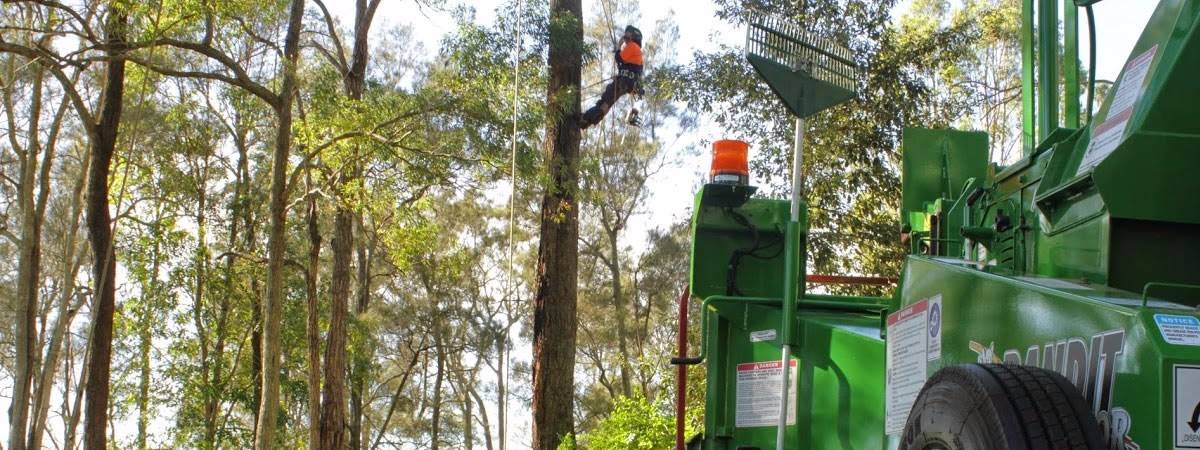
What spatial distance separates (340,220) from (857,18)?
9880mm

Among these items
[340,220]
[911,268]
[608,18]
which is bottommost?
[911,268]

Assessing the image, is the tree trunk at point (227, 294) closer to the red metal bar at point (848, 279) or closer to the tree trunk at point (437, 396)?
the tree trunk at point (437, 396)

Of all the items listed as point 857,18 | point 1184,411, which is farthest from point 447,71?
point 1184,411

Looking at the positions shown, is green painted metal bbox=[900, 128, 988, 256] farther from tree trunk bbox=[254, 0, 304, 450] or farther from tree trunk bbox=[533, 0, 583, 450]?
tree trunk bbox=[254, 0, 304, 450]

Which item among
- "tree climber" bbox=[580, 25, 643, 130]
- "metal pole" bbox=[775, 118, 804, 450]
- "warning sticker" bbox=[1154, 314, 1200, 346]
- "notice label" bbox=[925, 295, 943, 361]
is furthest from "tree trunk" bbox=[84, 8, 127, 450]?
"warning sticker" bbox=[1154, 314, 1200, 346]

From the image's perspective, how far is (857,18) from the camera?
53.7 ft

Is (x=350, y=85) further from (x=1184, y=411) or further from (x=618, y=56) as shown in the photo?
(x=1184, y=411)

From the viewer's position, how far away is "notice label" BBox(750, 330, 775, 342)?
193 inches

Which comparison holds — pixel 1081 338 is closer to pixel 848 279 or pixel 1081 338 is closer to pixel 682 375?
pixel 848 279

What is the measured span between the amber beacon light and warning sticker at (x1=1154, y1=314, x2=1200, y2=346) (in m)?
3.18

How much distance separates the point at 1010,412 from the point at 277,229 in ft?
51.5

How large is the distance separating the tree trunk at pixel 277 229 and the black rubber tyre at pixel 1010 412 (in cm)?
1521

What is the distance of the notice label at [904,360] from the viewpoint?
10.9 feet

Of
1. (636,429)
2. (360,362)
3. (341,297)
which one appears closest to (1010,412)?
(636,429)
